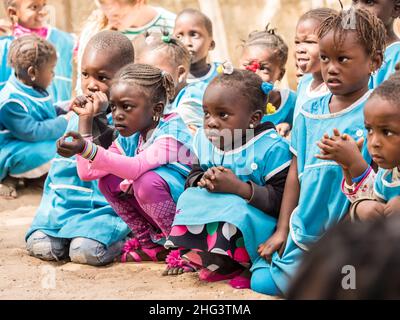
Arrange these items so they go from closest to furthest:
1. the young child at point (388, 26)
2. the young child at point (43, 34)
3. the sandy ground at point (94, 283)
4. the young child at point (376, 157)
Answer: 1. the young child at point (376, 157)
2. the sandy ground at point (94, 283)
3. the young child at point (388, 26)
4. the young child at point (43, 34)

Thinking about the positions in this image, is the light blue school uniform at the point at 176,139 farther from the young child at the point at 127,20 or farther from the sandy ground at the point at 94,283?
the young child at the point at 127,20

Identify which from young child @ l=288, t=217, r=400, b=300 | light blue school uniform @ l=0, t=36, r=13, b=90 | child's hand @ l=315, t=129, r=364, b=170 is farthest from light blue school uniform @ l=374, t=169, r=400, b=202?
light blue school uniform @ l=0, t=36, r=13, b=90

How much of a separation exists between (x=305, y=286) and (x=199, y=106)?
3.62 metres

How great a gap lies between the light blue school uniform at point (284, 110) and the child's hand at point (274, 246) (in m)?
1.17

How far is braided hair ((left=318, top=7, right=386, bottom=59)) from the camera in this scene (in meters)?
3.22

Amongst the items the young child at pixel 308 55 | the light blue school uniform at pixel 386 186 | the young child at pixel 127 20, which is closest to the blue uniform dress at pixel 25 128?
the young child at pixel 127 20

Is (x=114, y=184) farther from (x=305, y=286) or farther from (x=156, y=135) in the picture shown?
(x=305, y=286)

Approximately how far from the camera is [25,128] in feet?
18.9

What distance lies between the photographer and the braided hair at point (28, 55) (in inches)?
219

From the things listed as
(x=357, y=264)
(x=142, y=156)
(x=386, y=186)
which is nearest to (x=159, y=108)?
(x=142, y=156)

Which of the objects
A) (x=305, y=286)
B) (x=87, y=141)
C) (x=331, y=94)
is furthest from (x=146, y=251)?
(x=305, y=286)

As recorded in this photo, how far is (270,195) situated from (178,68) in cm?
131

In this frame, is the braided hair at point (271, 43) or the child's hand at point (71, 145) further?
the braided hair at point (271, 43)

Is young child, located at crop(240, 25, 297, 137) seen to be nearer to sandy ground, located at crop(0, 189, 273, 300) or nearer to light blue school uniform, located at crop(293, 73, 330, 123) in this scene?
light blue school uniform, located at crop(293, 73, 330, 123)
